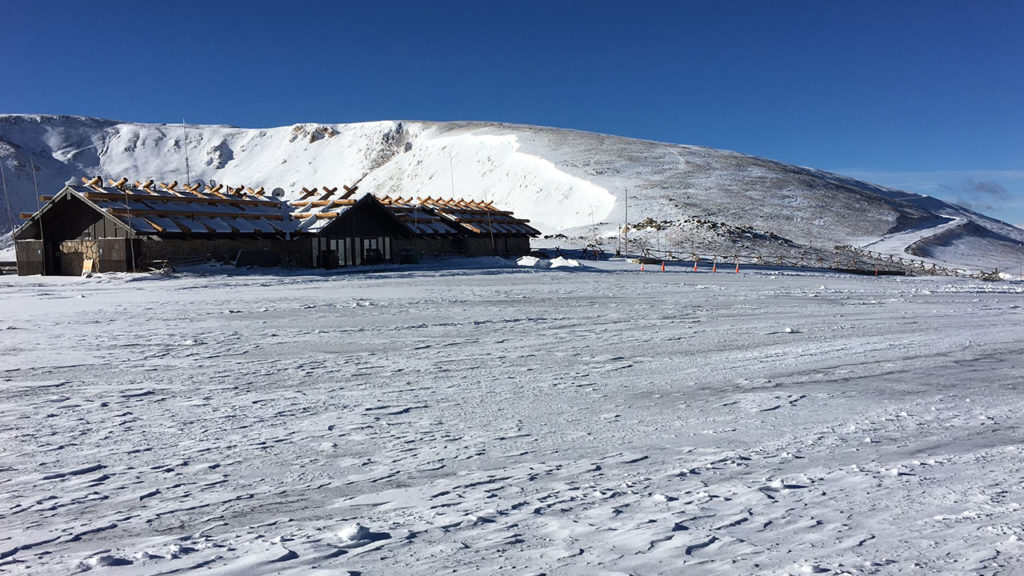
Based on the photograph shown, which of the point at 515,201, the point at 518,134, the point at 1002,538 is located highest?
the point at 518,134

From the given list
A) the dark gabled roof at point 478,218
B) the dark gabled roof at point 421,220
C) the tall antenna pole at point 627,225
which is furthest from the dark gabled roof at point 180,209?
the tall antenna pole at point 627,225

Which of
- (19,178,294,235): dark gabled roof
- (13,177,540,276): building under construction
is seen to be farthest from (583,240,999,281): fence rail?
(19,178,294,235): dark gabled roof

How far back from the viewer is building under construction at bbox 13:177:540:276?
32.5 m

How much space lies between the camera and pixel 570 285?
88.8 feet

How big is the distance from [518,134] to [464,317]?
97.7 meters

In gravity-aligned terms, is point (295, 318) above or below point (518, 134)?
below

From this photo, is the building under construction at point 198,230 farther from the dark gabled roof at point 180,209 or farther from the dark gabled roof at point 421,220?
the dark gabled roof at point 421,220

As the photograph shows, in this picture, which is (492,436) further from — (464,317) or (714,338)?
(464,317)

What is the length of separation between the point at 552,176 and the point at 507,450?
8113 cm

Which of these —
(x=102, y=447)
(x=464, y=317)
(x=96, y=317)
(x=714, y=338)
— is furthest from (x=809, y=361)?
(x=96, y=317)

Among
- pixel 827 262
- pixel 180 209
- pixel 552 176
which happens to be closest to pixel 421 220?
pixel 180 209

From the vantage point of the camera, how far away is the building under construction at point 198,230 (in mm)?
32500

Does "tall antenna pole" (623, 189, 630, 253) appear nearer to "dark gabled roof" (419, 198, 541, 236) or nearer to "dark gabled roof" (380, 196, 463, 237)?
"dark gabled roof" (419, 198, 541, 236)

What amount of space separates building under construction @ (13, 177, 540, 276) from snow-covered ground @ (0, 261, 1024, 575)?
19.0 metres
